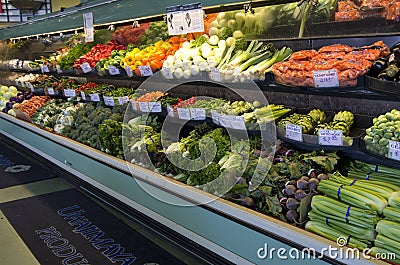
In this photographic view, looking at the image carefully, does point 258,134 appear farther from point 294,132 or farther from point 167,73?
point 167,73

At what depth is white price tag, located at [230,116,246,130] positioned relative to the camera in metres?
2.93

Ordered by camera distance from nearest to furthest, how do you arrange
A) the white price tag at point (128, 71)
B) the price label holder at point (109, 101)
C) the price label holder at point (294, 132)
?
1. the price label holder at point (294, 132)
2. the white price tag at point (128, 71)
3. the price label holder at point (109, 101)

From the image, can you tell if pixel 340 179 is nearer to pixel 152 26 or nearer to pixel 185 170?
pixel 185 170

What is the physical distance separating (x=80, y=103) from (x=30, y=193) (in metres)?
1.35

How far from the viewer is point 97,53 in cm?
484

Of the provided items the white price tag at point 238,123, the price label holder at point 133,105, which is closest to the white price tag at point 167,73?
the price label holder at point 133,105

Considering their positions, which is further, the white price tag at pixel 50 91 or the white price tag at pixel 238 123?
the white price tag at pixel 50 91

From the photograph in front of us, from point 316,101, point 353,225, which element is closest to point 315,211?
point 353,225

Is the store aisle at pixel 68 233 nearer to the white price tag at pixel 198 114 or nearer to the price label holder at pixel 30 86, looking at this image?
the white price tag at pixel 198 114

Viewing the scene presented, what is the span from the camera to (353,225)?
219 cm

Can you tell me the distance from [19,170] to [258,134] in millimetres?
3918

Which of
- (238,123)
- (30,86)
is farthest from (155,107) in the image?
(30,86)

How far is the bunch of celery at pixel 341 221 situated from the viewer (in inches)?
83.8

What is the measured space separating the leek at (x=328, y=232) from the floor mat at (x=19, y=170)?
3864 millimetres
